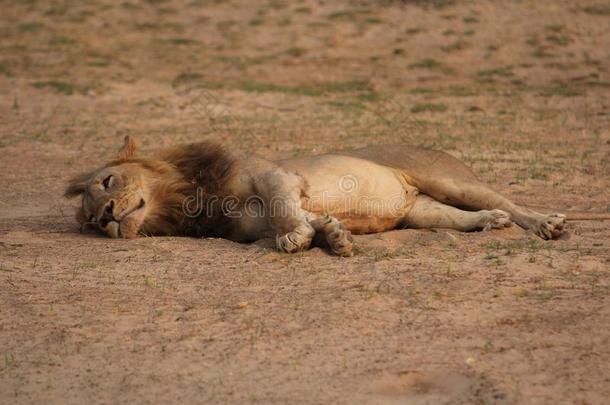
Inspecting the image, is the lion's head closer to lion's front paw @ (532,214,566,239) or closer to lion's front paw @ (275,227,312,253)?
lion's front paw @ (275,227,312,253)

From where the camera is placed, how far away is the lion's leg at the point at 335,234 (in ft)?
16.0

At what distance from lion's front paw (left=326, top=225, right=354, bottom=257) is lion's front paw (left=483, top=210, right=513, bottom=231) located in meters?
0.99

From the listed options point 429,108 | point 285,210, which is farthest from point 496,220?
point 429,108

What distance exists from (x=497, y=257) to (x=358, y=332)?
3.94 ft

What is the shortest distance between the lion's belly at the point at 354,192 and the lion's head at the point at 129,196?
65 centimetres

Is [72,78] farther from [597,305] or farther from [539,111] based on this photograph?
[597,305]

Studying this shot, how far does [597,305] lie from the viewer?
13.6 ft

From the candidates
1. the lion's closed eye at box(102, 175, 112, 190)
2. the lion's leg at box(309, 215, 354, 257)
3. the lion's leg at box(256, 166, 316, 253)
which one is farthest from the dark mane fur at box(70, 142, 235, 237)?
the lion's leg at box(309, 215, 354, 257)

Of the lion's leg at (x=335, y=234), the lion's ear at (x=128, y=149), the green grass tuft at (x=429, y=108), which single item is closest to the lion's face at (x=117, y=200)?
the lion's ear at (x=128, y=149)

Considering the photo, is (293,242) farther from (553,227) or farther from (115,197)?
(553,227)

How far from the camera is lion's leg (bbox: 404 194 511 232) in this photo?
5586mm

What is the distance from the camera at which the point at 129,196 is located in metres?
5.25

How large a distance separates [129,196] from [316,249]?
3.33 feet

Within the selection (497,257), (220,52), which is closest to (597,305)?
(497,257)
